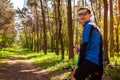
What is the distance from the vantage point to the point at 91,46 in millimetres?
6309

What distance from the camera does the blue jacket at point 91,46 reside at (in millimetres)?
6281

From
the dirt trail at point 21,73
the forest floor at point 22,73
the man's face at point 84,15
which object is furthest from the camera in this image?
the dirt trail at point 21,73

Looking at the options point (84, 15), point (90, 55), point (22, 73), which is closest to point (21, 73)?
point (22, 73)

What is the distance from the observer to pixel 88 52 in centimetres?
629

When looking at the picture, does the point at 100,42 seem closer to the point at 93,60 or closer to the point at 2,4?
the point at 93,60

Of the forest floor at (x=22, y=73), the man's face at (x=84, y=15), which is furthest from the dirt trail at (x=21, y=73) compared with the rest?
the man's face at (x=84, y=15)

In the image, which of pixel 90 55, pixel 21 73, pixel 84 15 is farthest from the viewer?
pixel 21 73

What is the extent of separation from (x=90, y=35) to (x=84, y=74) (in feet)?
2.64

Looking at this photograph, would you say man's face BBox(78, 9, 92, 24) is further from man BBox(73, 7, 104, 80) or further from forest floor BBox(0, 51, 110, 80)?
forest floor BBox(0, 51, 110, 80)

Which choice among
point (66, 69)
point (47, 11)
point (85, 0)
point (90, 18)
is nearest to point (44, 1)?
point (47, 11)

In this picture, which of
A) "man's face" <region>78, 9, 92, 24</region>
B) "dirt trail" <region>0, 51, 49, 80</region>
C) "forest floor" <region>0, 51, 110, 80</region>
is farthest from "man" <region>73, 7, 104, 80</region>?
"dirt trail" <region>0, 51, 49, 80</region>

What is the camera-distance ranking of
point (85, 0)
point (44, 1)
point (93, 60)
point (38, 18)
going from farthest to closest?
1. point (38, 18)
2. point (44, 1)
3. point (85, 0)
4. point (93, 60)

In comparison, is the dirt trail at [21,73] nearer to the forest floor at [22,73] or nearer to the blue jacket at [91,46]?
the forest floor at [22,73]

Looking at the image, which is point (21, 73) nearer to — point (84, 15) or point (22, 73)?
point (22, 73)
